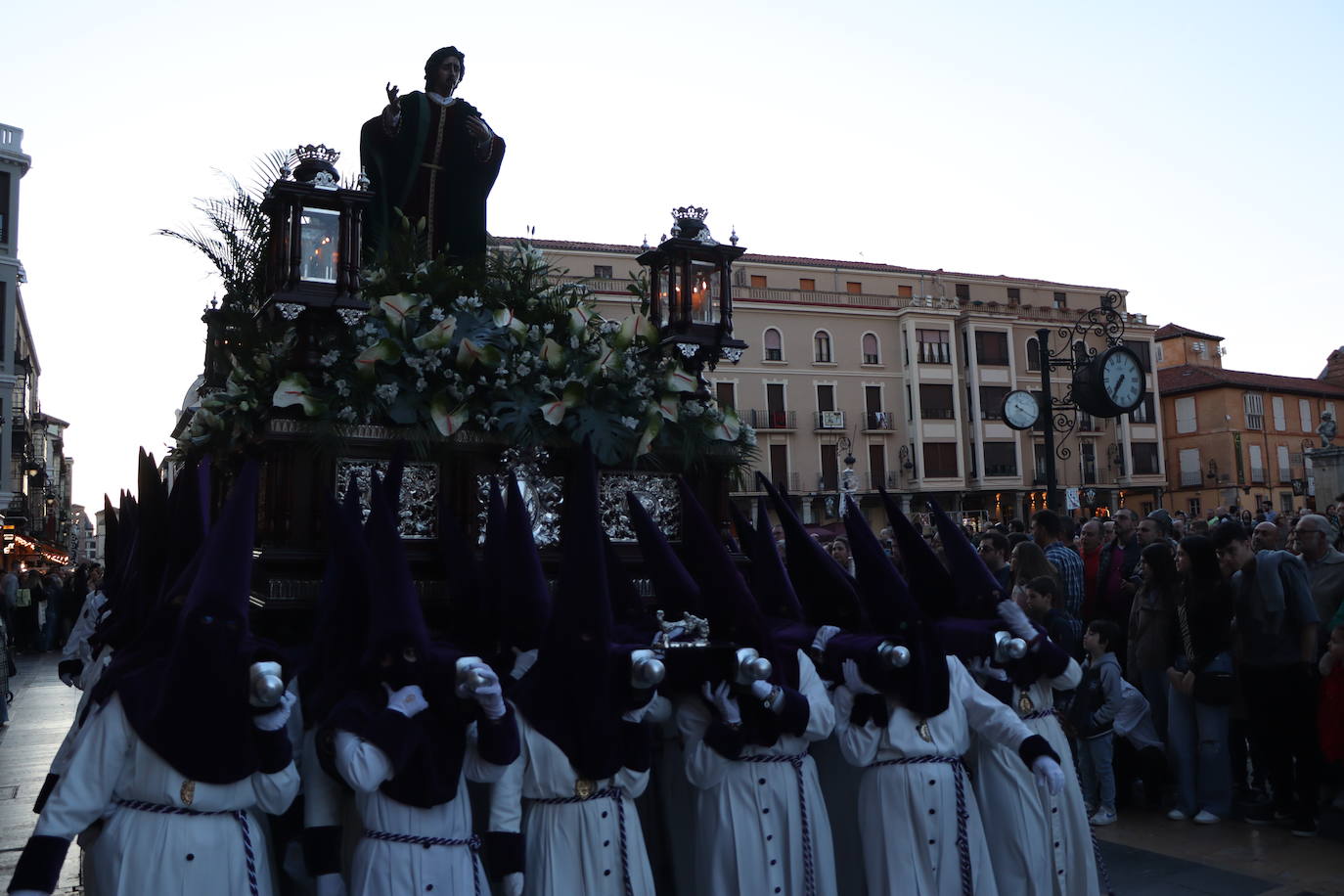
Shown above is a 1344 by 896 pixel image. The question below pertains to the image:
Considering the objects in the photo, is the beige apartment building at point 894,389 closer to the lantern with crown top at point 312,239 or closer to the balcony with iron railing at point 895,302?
the balcony with iron railing at point 895,302

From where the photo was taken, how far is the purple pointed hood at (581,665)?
3928 millimetres

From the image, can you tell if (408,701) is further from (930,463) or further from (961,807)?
(930,463)

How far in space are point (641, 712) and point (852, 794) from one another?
5.65ft

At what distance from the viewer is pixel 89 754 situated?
359 cm

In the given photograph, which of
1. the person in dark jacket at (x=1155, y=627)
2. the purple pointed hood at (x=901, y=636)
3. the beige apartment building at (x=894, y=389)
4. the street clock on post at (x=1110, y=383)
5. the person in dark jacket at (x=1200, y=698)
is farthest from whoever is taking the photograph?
the beige apartment building at (x=894, y=389)

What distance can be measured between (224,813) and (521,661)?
1.21 metres

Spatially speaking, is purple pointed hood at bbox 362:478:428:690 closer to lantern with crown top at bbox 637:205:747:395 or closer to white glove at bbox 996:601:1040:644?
white glove at bbox 996:601:1040:644

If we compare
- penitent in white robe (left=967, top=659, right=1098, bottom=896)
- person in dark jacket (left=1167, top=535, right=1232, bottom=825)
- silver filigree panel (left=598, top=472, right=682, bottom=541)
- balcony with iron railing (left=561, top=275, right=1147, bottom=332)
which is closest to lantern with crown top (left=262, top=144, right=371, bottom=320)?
silver filigree panel (left=598, top=472, right=682, bottom=541)

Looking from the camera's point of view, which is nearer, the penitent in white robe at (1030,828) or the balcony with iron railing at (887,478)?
the penitent in white robe at (1030,828)

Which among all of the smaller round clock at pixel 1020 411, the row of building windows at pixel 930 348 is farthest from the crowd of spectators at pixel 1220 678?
the row of building windows at pixel 930 348

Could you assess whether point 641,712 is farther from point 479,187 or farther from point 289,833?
point 479,187

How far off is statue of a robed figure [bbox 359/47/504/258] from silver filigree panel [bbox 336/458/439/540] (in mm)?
1775

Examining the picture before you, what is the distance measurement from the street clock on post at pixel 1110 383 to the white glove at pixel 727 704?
8.81 m

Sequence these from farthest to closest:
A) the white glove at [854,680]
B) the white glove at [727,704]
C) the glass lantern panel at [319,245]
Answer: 1. the glass lantern panel at [319,245]
2. the white glove at [854,680]
3. the white glove at [727,704]
